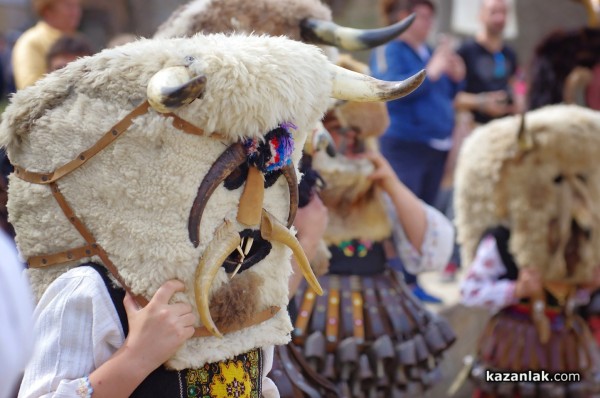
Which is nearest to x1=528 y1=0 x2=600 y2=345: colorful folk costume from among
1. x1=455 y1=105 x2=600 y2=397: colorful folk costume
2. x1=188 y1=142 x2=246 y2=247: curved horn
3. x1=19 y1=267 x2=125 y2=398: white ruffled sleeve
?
x1=455 y1=105 x2=600 y2=397: colorful folk costume

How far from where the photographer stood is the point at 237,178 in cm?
181

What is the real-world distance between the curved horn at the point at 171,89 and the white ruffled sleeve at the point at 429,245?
1772mm

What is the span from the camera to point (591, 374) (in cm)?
373

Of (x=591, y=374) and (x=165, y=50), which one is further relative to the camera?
(x=591, y=374)

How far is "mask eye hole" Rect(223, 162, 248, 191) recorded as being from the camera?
5.90ft

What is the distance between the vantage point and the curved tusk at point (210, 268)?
68.3 inches

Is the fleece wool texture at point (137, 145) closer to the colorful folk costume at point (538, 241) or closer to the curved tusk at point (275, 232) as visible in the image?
the curved tusk at point (275, 232)

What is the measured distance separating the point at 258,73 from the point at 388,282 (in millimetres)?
1796

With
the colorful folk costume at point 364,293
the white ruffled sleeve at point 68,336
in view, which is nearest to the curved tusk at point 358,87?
the white ruffled sleeve at point 68,336

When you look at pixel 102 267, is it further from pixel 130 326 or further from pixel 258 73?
pixel 258 73

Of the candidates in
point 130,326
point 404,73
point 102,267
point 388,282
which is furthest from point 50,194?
point 404,73

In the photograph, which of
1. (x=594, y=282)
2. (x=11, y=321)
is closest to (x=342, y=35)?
(x=594, y=282)

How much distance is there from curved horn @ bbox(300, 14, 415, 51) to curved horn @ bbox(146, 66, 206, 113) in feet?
3.75

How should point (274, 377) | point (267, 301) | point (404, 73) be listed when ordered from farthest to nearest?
point (404, 73)
point (274, 377)
point (267, 301)
